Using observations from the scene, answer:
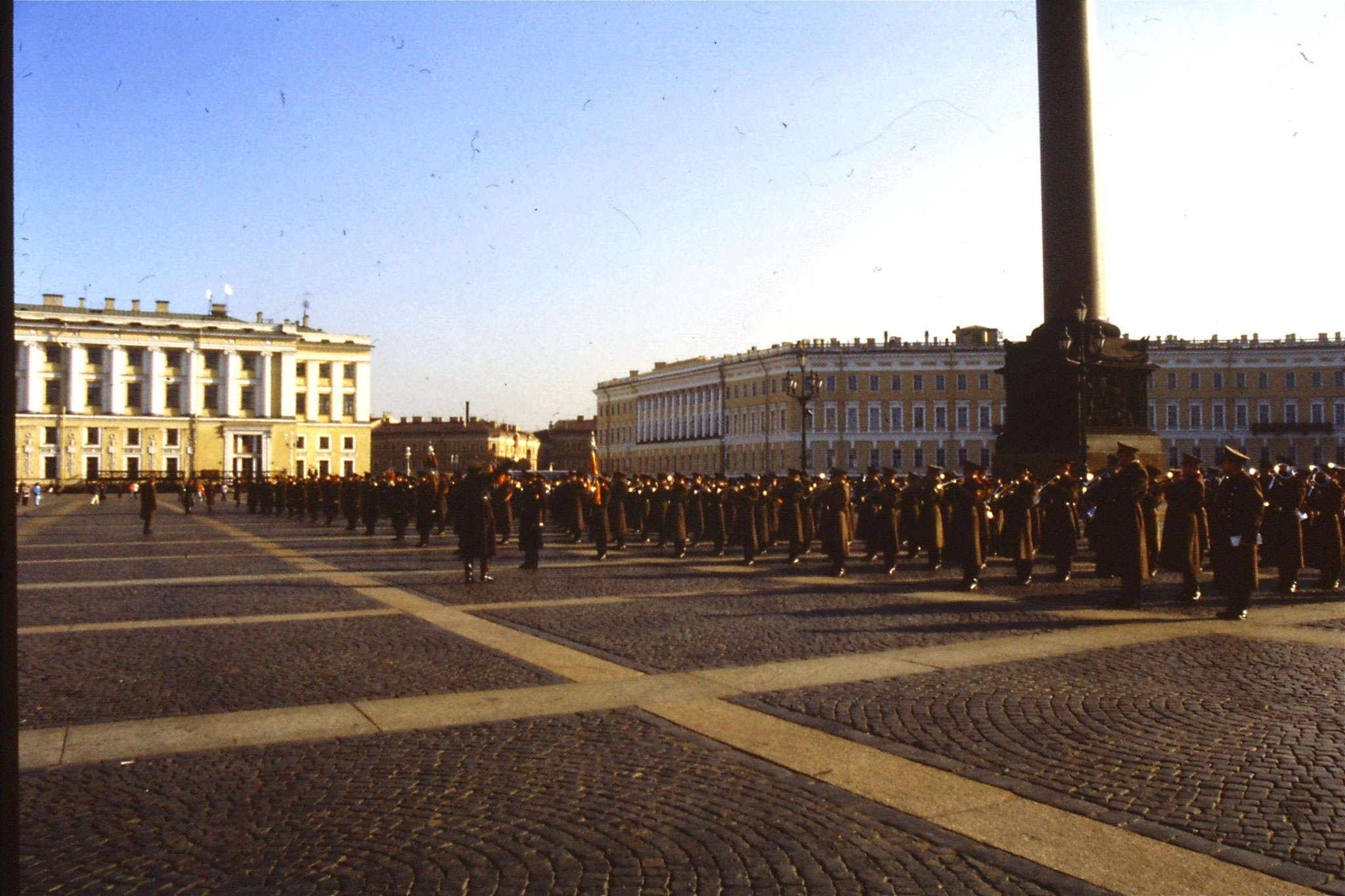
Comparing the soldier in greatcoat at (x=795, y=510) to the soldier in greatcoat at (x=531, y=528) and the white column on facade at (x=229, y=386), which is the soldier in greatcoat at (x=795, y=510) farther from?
the white column on facade at (x=229, y=386)

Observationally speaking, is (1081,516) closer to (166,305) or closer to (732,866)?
(732,866)

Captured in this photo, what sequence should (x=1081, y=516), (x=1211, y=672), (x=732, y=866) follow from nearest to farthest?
1. (x=732, y=866)
2. (x=1211, y=672)
3. (x=1081, y=516)

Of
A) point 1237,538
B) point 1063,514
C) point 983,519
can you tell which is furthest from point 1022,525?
point 1237,538

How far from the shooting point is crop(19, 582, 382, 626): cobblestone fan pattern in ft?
39.0

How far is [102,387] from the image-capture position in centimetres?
10325

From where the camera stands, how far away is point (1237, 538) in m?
11.5

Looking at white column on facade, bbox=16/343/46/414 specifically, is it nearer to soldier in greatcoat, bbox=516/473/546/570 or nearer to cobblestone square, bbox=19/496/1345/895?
soldier in greatcoat, bbox=516/473/546/570

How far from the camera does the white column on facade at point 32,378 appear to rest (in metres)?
95.8

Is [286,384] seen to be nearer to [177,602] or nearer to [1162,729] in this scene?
[177,602]

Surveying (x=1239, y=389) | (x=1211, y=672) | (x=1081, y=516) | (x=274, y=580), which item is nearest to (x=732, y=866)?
(x=1211, y=672)

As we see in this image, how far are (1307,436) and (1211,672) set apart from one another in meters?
98.2

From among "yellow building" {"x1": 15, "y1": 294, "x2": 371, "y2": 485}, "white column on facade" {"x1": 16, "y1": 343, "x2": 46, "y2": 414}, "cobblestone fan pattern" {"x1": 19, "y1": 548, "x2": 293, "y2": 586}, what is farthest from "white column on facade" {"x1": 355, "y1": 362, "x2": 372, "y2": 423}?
"cobblestone fan pattern" {"x1": 19, "y1": 548, "x2": 293, "y2": 586}

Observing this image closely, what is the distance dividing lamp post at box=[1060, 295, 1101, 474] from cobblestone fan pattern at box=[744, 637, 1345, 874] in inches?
485

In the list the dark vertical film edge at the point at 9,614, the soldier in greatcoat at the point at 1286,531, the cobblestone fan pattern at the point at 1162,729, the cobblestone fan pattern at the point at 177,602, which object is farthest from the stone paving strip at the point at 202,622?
the soldier in greatcoat at the point at 1286,531
